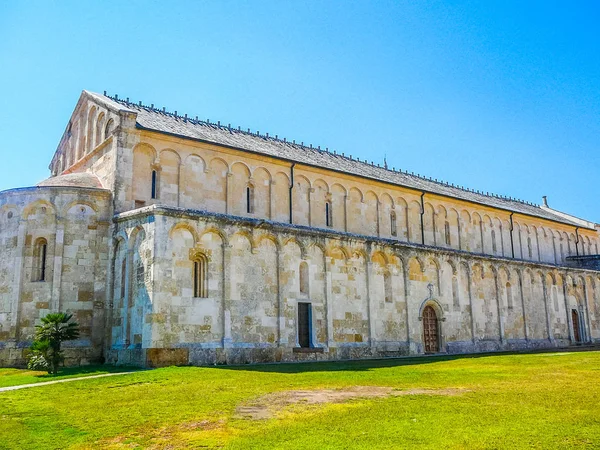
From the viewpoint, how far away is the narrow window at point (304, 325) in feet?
97.3

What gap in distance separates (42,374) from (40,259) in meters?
6.97

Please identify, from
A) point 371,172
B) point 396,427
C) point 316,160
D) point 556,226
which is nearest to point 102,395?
point 396,427

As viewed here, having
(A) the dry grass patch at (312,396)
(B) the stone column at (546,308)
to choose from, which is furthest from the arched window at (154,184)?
(B) the stone column at (546,308)

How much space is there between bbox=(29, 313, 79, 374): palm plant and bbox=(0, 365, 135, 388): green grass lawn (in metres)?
0.45

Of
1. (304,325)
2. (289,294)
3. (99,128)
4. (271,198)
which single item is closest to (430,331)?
(304,325)

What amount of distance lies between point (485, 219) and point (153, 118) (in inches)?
1283

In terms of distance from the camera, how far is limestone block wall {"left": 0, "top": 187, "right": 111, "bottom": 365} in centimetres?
2727

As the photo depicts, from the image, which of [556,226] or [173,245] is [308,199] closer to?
[173,245]

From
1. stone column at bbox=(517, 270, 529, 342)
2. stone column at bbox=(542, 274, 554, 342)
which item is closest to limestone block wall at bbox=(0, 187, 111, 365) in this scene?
stone column at bbox=(517, 270, 529, 342)

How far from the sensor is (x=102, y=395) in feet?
55.2

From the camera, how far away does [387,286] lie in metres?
34.4

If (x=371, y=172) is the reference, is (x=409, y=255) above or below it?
below

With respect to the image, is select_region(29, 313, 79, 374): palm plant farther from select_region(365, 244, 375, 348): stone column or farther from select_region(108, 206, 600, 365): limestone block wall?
select_region(365, 244, 375, 348): stone column

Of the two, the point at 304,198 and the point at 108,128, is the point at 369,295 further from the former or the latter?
the point at 108,128
